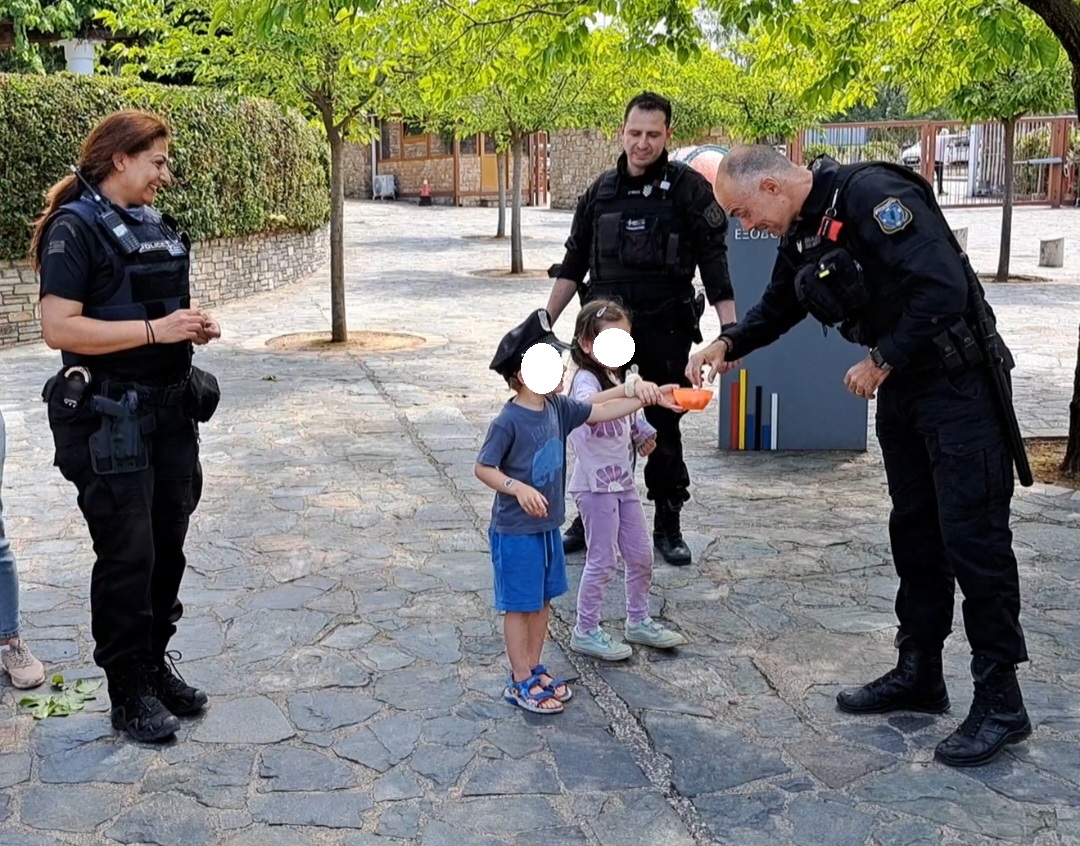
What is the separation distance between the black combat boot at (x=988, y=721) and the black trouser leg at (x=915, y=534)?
277 millimetres

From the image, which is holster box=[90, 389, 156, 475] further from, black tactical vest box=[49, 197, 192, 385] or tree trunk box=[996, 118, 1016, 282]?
tree trunk box=[996, 118, 1016, 282]

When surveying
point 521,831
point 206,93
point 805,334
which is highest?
point 206,93

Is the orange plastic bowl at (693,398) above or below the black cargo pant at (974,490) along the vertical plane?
above

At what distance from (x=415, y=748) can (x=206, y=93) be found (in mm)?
13495

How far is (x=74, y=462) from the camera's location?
151 inches

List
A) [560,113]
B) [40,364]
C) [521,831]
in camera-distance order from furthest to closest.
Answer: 1. [560,113]
2. [40,364]
3. [521,831]

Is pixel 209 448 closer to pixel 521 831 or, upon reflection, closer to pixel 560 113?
pixel 521 831

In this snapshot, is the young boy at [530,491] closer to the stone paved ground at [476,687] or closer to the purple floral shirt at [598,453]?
the stone paved ground at [476,687]

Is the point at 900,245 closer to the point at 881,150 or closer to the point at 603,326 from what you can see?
the point at 603,326

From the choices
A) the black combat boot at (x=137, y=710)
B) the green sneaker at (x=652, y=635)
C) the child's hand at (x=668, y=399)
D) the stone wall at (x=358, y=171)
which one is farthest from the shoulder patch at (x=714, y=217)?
the stone wall at (x=358, y=171)

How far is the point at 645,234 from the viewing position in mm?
5516

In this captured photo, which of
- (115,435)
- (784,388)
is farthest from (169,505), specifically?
(784,388)

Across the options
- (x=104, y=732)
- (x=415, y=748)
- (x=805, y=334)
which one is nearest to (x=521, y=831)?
(x=415, y=748)

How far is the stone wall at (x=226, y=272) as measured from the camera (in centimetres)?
1291
